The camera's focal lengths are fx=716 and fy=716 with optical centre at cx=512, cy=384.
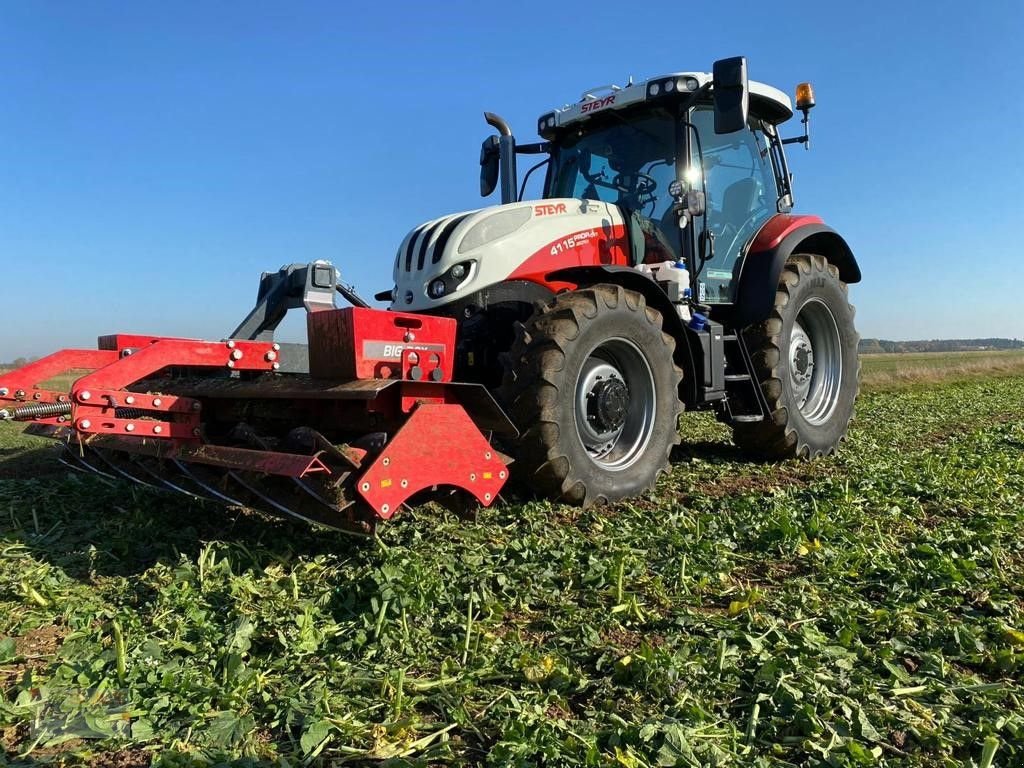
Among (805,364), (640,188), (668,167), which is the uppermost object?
(668,167)

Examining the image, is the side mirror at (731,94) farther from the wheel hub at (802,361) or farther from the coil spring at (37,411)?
the coil spring at (37,411)

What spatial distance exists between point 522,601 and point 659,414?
2182 mm

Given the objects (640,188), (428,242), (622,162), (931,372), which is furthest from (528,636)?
(931,372)

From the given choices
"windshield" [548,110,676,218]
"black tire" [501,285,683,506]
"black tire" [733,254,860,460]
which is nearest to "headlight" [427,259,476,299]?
"black tire" [501,285,683,506]

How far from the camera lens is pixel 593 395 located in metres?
4.51

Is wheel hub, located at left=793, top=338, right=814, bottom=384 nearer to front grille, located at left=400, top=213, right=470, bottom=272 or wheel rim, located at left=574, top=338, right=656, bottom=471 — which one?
wheel rim, located at left=574, top=338, right=656, bottom=471

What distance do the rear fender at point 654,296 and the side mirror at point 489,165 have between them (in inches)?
71.4

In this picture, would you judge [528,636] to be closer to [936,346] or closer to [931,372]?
[931,372]

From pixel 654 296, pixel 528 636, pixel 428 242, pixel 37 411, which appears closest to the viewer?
pixel 528 636

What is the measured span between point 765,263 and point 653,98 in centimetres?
161

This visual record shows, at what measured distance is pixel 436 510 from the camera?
13.9ft

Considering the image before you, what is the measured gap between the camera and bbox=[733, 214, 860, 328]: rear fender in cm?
580

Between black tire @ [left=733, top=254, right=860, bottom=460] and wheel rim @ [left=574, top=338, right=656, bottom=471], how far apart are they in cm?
146

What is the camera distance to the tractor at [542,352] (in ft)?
11.2
